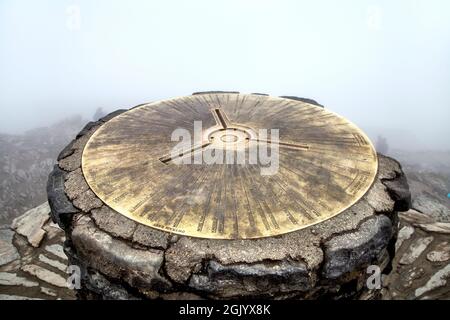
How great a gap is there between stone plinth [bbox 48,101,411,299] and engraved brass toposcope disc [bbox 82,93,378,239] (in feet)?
0.24

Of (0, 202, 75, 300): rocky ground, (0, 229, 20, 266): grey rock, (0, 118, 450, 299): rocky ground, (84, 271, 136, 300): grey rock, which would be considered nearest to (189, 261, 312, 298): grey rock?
(84, 271, 136, 300): grey rock

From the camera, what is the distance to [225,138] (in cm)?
311

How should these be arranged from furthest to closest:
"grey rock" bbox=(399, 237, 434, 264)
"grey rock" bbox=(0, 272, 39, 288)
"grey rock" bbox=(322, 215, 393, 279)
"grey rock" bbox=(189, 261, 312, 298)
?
"grey rock" bbox=(399, 237, 434, 264) < "grey rock" bbox=(0, 272, 39, 288) < "grey rock" bbox=(322, 215, 393, 279) < "grey rock" bbox=(189, 261, 312, 298)

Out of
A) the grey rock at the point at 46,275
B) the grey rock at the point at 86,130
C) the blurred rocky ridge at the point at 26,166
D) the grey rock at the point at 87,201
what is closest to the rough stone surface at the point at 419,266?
the grey rock at the point at 87,201

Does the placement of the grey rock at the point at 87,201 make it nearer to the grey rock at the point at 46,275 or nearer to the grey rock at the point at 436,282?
the grey rock at the point at 46,275

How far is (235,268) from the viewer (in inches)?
80.0

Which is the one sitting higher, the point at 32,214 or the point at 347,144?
the point at 347,144

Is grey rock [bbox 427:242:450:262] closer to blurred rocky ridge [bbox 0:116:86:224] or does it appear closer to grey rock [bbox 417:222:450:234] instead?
grey rock [bbox 417:222:450:234]

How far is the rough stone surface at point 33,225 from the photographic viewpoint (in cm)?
391

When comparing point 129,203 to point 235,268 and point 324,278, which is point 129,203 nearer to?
point 235,268

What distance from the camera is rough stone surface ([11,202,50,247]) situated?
3.91m

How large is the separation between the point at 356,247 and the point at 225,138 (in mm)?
1352
